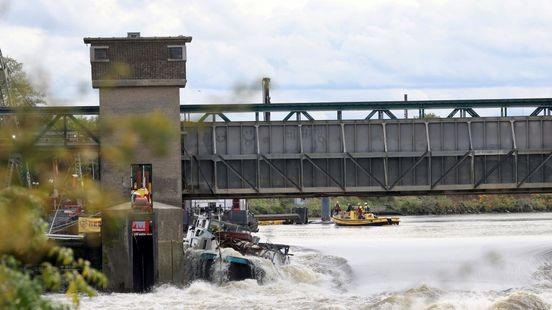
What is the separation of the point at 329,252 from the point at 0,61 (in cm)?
2434

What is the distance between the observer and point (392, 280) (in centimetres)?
5622

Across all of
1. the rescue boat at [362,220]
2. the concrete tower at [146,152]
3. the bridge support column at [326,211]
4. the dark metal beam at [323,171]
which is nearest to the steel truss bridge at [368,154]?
the dark metal beam at [323,171]

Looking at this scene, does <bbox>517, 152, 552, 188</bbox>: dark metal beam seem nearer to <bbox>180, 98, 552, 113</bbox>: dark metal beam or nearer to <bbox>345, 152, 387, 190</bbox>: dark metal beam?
<bbox>180, 98, 552, 113</bbox>: dark metal beam

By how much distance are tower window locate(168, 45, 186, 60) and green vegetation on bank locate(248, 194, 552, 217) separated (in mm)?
107952

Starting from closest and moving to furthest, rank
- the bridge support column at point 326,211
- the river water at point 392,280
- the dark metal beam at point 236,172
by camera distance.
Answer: the river water at point 392,280, the dark metal beam at point 236,172, the bridge support column at point 326,211

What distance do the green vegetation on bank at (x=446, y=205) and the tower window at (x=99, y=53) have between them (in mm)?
108310

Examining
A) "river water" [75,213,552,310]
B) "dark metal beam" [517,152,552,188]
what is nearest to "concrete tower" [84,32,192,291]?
"river water" [75,213,552,310]

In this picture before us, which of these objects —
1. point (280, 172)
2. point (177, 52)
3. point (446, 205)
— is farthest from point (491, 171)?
point (446, 205)

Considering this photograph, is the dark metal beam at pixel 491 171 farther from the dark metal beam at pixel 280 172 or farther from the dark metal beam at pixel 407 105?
the dark metal beam at pixel 280 172

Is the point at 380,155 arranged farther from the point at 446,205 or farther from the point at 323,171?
the point at 446,205

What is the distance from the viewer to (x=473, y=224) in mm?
122750

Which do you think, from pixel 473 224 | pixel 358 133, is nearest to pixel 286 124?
pixel 358 133

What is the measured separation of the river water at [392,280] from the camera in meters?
44.2

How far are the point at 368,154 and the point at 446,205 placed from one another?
10970cm
